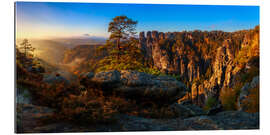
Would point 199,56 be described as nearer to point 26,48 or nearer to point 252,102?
point 252,102

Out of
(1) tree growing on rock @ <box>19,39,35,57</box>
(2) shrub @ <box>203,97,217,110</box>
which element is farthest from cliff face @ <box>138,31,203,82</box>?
(1) tree growing on rock @ <box>19,39,35,57</box>

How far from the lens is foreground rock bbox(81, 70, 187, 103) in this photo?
5.43 meters

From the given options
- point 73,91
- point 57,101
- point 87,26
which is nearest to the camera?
point 57,101

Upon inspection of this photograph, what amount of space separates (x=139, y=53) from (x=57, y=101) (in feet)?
9.45

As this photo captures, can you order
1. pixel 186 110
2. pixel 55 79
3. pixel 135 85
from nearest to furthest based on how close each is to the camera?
pixel 55 79 → pixel 135 85 → pixel 186 110

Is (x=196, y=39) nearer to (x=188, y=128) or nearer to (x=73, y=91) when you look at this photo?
(x=188, y=128)

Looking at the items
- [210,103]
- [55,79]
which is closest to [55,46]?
[55,79]

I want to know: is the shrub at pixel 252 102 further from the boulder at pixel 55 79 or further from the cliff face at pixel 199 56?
the boulder at pixel 55 79

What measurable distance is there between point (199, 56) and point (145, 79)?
207 centimetres

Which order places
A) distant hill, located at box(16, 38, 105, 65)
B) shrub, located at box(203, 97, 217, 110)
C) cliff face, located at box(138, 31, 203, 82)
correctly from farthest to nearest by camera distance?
shrub, located at box(203, 97, 217, 110) → cliff face, located at box(138, 31, 203, 82) → distant hill, located at box(16, 38, 105, 65)

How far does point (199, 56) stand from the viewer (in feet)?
21.0

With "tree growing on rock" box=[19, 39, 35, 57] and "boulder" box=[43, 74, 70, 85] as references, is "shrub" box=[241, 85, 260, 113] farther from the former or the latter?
"tree growing on rock" box=[19, 39, 35, 57]
